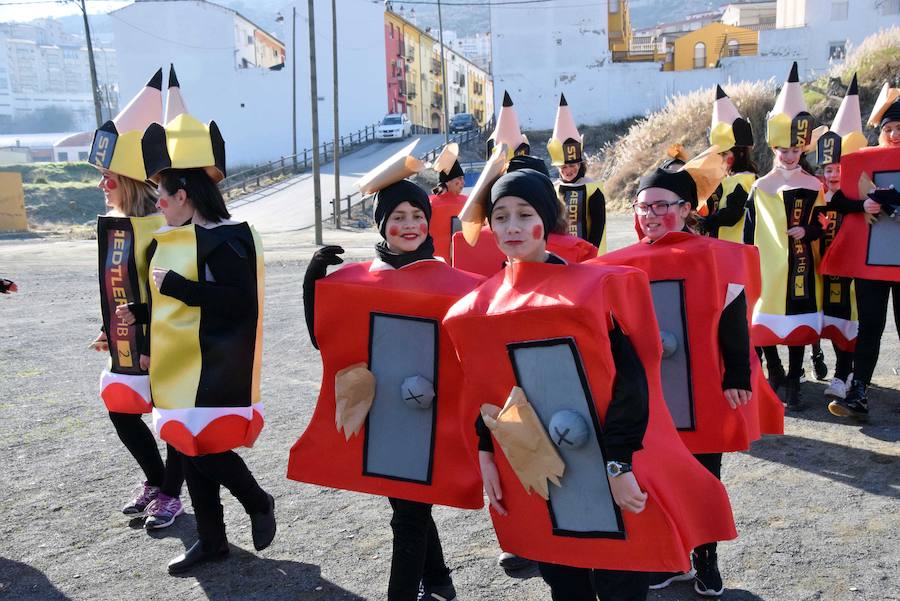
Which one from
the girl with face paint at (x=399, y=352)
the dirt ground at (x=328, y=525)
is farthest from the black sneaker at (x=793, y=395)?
the girl with face paint at (x=399, y=352)

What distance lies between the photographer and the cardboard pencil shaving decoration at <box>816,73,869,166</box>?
20.5ft

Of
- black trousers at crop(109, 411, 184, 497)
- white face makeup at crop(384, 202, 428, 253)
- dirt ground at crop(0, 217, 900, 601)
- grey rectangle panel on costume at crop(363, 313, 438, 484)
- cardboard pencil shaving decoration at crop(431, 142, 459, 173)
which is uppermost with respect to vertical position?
cardboard pencil shaving decoration at crop(431, 142, 459, 173)

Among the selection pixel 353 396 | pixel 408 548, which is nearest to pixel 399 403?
pixel 353 396

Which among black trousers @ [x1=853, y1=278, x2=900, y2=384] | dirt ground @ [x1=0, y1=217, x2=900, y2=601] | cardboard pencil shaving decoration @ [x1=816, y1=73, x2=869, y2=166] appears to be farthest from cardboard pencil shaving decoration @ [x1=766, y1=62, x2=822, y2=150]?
dirt ground @ [x1=0, y1=217, x2=900, y2=601]

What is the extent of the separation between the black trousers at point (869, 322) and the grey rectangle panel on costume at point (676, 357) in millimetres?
3063

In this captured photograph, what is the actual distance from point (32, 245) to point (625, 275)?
954 inches

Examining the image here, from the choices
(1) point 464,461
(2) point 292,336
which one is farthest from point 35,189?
(1) point 464,461

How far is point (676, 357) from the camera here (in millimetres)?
3455

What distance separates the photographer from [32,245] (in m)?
23.5

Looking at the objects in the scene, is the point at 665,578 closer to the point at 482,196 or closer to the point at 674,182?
the point at 674,182

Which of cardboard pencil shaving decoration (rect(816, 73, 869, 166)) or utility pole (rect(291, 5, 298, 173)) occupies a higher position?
utility pole (rect(291, 5, 298, 173))

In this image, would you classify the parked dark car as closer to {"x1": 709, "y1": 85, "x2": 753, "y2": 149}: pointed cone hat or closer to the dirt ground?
{"x1": 709, "y1": 85, "x2": 753, "y2": 149}: pointed cone hat

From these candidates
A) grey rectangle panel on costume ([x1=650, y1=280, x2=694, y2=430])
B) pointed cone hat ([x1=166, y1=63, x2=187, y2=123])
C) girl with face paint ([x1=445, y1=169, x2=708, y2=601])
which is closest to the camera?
girl with face paint ([x1=445, y1=169, x2=708, y2=601])

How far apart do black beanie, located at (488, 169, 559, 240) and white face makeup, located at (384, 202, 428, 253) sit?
2.02ft
